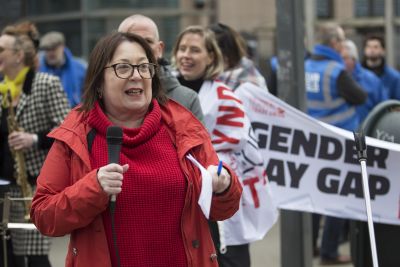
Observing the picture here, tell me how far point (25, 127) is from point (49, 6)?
1954 centimetres

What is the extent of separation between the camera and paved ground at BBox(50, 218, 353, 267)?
8.43m

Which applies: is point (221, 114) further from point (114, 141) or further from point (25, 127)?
point (114, 141)

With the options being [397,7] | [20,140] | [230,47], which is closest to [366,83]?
[230,47]

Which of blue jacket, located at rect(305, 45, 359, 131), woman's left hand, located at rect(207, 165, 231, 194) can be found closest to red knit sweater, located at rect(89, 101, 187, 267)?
woman's left hand, located at rect(207, 165, 231, 194)

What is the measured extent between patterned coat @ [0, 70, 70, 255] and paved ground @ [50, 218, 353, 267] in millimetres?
2280

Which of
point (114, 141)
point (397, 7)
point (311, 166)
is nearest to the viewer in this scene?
point (114, 141)

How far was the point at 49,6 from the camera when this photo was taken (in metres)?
25.2

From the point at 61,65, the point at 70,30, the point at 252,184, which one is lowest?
the point at 70,30

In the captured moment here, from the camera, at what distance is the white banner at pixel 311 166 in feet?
19.7

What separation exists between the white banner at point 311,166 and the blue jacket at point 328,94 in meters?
2.65

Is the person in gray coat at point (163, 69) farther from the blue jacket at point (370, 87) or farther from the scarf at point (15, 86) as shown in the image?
the blue jacket at point (370, 87)

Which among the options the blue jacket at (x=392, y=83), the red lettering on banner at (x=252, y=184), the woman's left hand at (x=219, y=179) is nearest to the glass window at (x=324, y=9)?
the blue jacket at (x=392, y=83)

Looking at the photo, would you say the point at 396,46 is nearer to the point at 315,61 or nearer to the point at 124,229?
the point at 315,61

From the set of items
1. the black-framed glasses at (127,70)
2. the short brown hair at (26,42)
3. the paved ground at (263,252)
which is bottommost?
the paved ground at (263,252)
